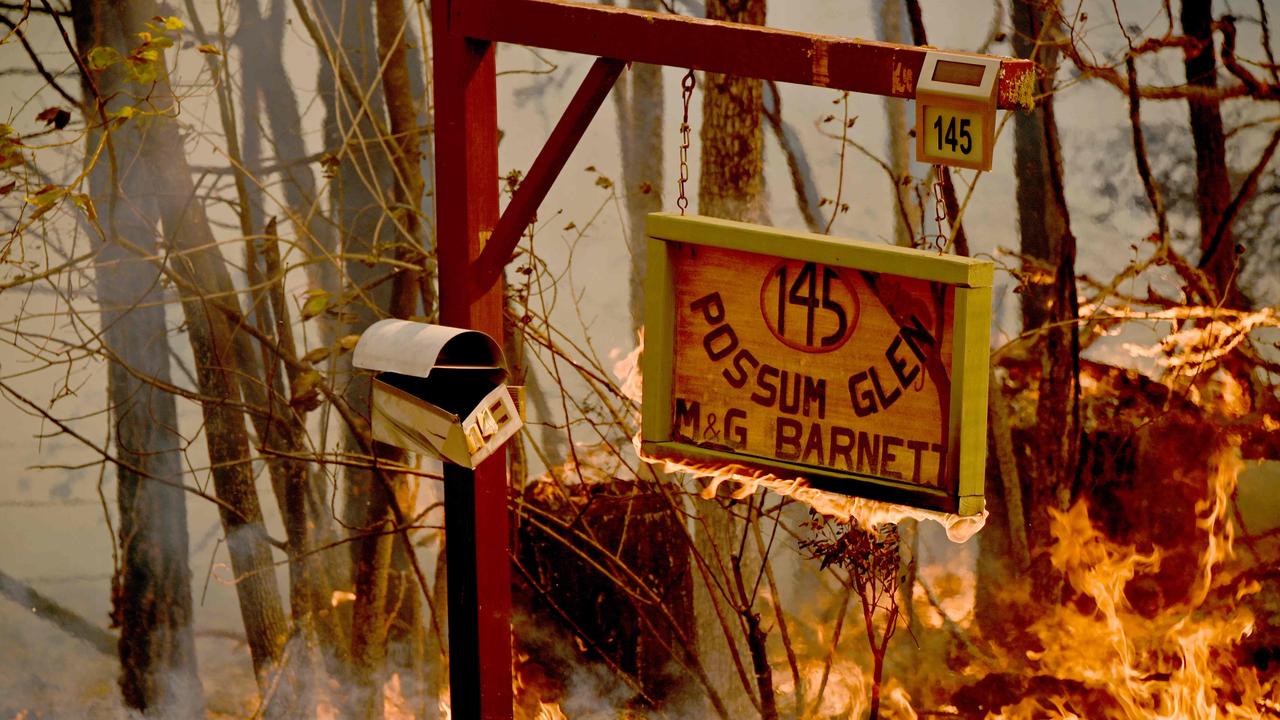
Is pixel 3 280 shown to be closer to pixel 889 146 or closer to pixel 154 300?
pixel 154 300

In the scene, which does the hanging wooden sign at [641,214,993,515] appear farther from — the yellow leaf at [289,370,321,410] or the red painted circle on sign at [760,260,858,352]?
the yellow leaf at [289,370,321,410]

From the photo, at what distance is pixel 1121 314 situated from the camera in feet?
15.1

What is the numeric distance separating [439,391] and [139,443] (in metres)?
2.34

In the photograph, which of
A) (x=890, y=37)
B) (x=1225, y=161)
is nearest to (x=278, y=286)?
(x=890, y=37)

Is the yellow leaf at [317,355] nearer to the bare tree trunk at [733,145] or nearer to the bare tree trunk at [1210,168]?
the bare tree trunk at [733,145]

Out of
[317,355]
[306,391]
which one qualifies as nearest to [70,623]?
[306,391]

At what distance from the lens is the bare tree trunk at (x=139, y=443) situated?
199 inches

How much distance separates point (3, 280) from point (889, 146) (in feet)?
10.0

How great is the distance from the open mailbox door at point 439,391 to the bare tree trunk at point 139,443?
83.7 inches

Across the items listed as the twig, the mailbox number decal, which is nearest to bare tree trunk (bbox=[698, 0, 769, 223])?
the mailbox number decal

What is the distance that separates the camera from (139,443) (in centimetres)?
517

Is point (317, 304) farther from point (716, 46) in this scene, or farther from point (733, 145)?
point (716, 46)

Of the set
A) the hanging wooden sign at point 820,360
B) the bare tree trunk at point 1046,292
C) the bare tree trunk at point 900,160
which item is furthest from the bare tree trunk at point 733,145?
the hanging wooden sign at point 820,360

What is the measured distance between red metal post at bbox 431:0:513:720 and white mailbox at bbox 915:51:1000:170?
108 centimetres
